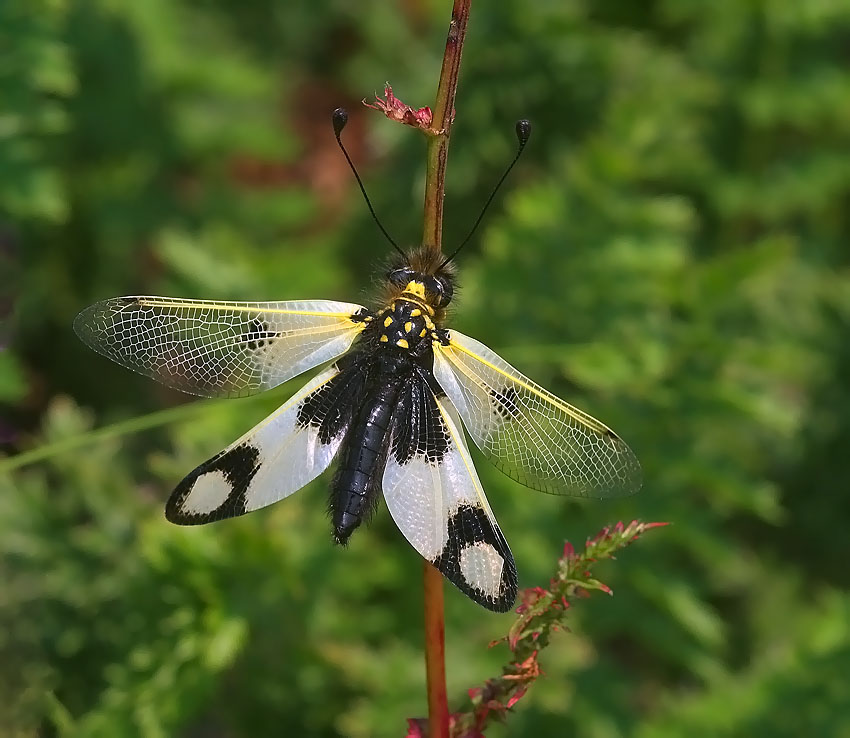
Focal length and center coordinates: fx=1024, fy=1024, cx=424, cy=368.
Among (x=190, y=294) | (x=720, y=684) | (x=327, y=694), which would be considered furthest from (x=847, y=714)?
(x=190, y=294)

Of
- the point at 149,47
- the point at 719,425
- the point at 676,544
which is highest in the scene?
the point at 149,47

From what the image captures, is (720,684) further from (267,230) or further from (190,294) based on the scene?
(267,230)

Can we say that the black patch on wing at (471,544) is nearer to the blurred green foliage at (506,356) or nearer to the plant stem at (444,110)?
the plant stem at (444,110)

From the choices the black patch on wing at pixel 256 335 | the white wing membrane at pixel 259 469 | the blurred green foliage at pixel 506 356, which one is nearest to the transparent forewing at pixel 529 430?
the white wing membrane at pixel 259 469

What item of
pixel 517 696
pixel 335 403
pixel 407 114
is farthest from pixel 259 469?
pixel 407 114

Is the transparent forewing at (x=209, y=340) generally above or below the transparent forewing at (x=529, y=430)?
above

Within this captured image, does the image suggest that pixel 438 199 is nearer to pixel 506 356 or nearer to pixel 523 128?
pixel 523 128
